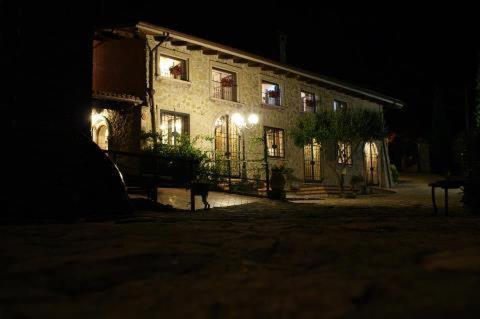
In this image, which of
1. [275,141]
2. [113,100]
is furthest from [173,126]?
[275,141]

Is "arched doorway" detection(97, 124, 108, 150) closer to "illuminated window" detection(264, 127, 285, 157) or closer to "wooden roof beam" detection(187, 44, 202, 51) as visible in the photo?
"wooden roof beam" detection(187, 44, 202, 51)

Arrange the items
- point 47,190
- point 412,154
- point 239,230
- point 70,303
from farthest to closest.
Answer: point 412,154
point 47,190
point 239,230
point 70,303

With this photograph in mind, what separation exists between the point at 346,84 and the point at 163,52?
1019cm

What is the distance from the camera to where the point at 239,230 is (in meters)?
4.02

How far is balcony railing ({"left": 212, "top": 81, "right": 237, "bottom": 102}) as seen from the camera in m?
16.4

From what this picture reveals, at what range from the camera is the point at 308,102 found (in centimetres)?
2005

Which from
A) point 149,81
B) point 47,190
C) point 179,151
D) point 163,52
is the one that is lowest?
point 47,190

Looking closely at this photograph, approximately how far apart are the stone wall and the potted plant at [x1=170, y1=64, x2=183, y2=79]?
0.34m

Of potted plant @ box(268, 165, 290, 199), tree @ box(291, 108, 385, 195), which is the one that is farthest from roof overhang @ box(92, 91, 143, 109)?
tree @ box(291, 108, 385, 195)

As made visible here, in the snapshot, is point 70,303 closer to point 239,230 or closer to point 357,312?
point 357,312

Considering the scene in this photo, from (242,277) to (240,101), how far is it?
1521cm

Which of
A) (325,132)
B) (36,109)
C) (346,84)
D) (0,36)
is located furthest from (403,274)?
(346,84)

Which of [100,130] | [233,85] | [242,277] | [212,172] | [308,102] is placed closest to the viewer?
[242,277]

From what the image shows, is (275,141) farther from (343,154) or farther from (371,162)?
(371,162)
